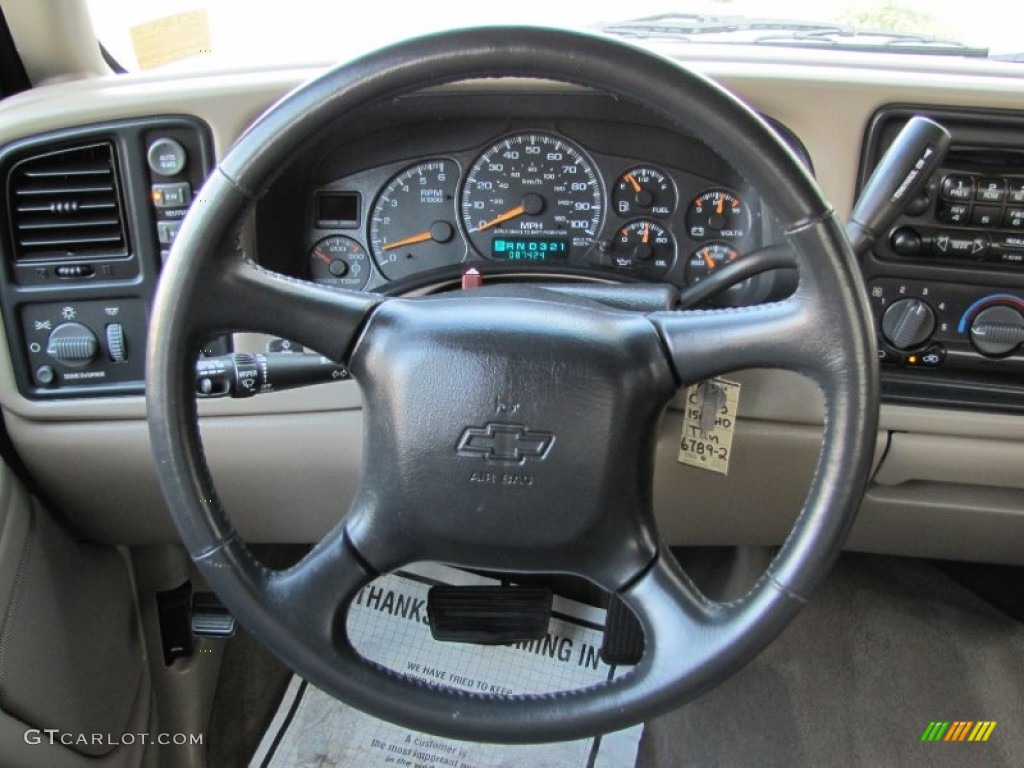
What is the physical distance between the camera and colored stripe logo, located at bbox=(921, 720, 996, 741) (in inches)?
58.4

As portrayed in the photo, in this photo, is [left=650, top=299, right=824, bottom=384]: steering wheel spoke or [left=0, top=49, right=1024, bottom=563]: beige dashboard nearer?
[left=650, top=299, right=824, bottom=384]: steering wheel spoke

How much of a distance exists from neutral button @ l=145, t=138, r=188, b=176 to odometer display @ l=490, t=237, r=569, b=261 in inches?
14.3

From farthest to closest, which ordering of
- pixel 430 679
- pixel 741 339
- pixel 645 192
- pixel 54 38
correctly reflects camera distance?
pixel 430 679, pixel 54 38, pixel 645 192, pixel 741 339

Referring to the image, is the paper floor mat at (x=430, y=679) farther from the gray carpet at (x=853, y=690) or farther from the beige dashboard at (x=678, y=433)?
the beige dashboard at (x=678, y=433)

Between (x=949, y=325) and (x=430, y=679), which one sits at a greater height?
(x=949, y=325)

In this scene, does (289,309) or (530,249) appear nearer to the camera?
(289,309)

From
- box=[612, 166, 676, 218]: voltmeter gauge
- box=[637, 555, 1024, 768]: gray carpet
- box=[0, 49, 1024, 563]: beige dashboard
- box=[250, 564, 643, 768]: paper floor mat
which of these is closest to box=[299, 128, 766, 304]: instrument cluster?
box=[612, 166, 676, 218]: voltmeter gauge

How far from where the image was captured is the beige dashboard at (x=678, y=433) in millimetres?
1050

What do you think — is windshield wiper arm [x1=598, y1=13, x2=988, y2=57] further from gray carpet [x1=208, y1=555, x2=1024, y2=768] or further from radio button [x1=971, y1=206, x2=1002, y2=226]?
gray carpet [x1=208, y1=555, x2=1024, y2=768]

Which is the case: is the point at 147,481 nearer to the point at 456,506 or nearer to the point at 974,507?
the point at 456,506

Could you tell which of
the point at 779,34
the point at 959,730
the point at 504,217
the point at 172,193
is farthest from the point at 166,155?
the point at 959,730

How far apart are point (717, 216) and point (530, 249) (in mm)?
223

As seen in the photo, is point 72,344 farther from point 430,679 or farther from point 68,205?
point 430,679

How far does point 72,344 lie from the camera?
111cm
